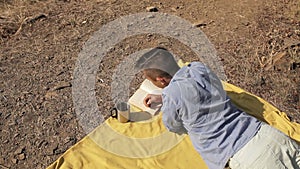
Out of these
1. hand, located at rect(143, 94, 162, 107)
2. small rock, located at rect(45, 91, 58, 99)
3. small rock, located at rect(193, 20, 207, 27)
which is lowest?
small rock, located at rect(45, 91, 58, 99)

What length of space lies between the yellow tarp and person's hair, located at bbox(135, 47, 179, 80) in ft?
1.89

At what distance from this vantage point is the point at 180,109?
2641 mm

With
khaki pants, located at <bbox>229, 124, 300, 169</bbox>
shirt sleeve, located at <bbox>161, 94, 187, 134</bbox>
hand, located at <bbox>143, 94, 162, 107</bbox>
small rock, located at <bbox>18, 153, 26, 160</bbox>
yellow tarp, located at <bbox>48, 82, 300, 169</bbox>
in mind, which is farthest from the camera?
hand, located at <bbox>143, 94, 162, 107</bbox>

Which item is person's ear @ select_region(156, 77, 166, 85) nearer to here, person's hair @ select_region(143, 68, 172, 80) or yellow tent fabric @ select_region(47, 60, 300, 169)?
person's hair @ select_region(143, 68, 172, 80)

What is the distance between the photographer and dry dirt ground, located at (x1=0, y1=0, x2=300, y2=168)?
3404 mm

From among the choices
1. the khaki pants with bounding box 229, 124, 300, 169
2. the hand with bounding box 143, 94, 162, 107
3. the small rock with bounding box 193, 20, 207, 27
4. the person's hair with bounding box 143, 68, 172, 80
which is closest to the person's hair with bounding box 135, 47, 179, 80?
the person's hair with bounding box 143, 68, 172, 80

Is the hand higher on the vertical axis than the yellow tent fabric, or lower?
higher

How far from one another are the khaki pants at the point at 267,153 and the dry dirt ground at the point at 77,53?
94 cm

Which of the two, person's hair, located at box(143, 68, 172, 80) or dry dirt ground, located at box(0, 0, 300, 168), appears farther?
dry dirt ground, located at box(0, 0, 300, 168)

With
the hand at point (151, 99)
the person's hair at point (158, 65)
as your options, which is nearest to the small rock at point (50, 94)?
the hand at point (151, 99)

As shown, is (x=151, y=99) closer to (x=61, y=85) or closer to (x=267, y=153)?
(x=61, y=85)

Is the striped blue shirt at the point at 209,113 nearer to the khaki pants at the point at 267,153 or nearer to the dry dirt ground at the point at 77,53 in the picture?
the khaki pants at the point at 267,153

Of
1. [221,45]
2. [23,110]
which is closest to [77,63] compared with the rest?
[23,110]

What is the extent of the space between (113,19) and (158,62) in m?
2.09
